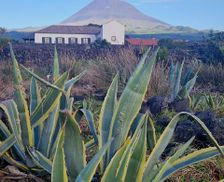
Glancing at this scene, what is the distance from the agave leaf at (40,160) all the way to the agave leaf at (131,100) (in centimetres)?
38

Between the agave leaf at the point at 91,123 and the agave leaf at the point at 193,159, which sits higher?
the agave leaf at the point at 91,123

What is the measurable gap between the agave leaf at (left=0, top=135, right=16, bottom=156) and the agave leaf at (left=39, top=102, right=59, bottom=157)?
0.20m

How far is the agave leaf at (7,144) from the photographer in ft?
8.66

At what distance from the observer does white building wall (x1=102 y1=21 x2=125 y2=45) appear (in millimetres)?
Result: 68562

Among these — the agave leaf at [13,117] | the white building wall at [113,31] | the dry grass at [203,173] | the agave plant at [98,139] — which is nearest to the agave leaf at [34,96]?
the agave plant at [98,139]

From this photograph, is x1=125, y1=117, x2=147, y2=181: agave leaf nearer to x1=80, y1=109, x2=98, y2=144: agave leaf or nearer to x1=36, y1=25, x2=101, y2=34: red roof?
x1=80, y1=109, x2=98, y2=144: agave leaf

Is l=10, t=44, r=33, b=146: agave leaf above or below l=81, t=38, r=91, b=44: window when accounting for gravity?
above

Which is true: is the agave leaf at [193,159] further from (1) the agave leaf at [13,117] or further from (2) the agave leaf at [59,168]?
(1) the agave leaf at [13,117]

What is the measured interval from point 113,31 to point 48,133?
68295mm

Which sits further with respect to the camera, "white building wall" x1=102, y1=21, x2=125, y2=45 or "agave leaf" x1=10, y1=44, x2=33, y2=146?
"white building wall" x1=102, y1=21, x2=125, y2=45

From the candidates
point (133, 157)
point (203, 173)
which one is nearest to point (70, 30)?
point (203, 173)

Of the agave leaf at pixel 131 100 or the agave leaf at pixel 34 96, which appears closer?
the agave leaf at pixel 131 100

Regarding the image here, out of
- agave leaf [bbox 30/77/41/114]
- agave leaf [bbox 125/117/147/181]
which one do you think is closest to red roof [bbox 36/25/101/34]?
agave leaf [bbox 30/77/41/114]

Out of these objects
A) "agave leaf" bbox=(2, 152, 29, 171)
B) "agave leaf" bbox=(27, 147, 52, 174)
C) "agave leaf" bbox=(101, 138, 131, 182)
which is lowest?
"agave leaf" bbox=(2, 152, 29, 171)
